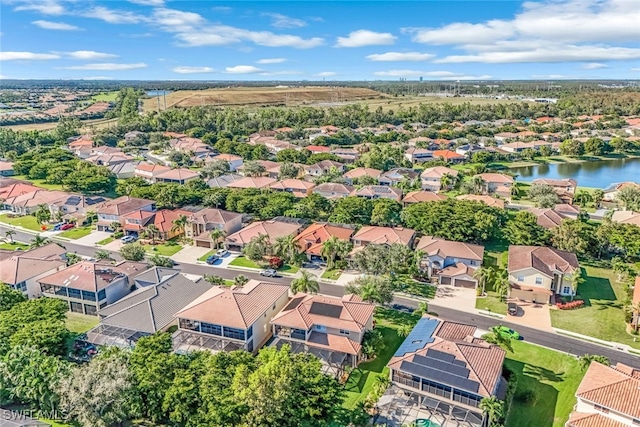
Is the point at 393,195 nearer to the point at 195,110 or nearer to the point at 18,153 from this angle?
the point at 18,153

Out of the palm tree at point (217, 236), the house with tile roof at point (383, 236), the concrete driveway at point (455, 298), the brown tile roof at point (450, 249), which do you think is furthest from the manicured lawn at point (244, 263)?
the concrete driveway at point (455, 298)

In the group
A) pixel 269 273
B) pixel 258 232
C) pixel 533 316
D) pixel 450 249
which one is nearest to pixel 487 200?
pixel 450 249

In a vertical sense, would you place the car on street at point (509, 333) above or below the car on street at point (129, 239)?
below

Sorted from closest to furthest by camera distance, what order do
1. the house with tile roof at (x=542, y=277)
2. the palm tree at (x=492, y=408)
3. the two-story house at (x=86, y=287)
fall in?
the palm tree at (x=492, y=408) < the two-story house at (x=86, y=287) < the house with tile roof at (x=542, y=277)

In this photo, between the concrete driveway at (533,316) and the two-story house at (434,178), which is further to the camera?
the two-story house at (434,178)

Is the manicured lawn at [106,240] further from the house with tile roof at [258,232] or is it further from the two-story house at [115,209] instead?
the house with tile roof at [258,232]

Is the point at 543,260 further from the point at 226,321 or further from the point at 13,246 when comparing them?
the point at 13,246

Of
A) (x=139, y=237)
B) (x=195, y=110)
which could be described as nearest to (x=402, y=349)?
(x=139, y=237)
